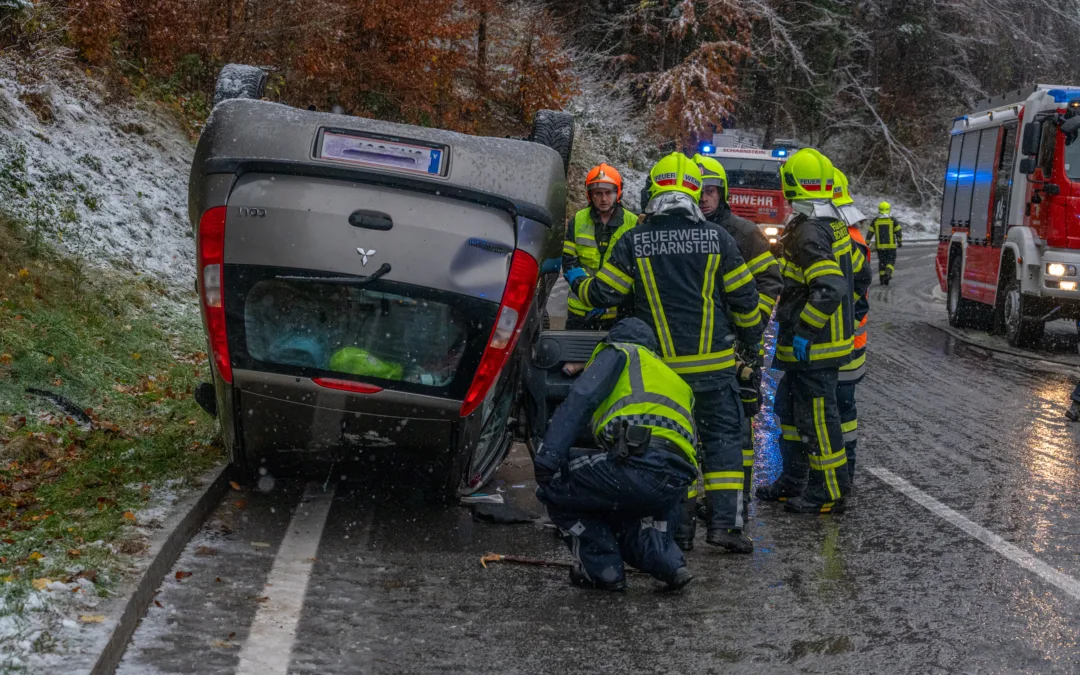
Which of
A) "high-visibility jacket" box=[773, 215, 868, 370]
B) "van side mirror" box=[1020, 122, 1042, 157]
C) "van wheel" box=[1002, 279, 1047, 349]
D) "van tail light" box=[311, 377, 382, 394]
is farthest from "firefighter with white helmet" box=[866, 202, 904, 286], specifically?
"van tail light" box=[311, 377, 382, 394]

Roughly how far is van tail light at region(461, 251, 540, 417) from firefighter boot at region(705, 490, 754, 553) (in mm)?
1313

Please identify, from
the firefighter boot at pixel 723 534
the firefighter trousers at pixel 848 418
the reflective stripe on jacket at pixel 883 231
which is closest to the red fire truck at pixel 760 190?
the reflective stripe on jacket at pixel 883 231

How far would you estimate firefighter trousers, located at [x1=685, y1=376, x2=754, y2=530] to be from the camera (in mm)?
6227

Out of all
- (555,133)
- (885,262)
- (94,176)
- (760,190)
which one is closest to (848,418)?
(555,133)

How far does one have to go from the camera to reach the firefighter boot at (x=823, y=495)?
6965 millimetres

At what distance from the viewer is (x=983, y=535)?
6.40 metres

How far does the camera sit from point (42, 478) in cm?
630

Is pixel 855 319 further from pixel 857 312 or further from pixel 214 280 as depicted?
pixel 214 280

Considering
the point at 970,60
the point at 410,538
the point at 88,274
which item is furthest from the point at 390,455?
the point at 970,60

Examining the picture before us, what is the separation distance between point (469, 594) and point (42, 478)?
2.41m

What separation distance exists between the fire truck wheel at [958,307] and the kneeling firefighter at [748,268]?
1057 centimetres

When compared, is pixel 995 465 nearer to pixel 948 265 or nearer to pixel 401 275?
pixel 401 275

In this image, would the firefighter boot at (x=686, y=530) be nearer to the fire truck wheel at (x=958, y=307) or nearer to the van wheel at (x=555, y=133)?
the van wheel at (x=555, y=133)

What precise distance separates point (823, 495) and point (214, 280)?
3511mm
